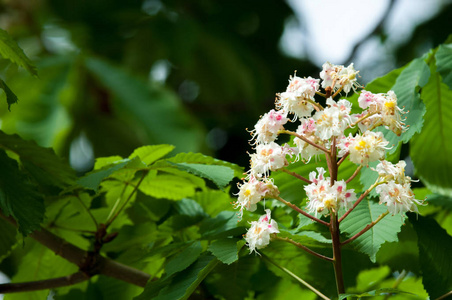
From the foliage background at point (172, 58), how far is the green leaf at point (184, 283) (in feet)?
4.42

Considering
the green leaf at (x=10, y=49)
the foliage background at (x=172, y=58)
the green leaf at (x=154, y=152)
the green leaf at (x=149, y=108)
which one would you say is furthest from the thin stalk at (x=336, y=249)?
the foliage background at (x=172, y=58)

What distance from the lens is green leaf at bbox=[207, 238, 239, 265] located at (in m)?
0.72

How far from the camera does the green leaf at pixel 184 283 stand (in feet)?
2.44

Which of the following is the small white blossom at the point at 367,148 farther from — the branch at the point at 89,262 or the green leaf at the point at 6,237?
the green leaf at the point at 6,237

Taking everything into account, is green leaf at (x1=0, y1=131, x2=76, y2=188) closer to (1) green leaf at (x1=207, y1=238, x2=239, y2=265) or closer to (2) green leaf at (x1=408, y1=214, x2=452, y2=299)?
(1) green leaf at (x1=207, y1=238, x2=239, y2=265)

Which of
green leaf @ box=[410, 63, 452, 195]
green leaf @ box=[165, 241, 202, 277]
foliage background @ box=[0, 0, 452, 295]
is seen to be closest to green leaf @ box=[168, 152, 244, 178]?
green leaf @ box=[165, 241, 202, 277]

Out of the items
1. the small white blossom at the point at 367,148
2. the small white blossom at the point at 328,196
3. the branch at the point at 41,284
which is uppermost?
the small white blossom at the point at 367,148

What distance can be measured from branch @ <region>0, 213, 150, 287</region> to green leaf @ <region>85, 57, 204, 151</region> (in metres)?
1.08

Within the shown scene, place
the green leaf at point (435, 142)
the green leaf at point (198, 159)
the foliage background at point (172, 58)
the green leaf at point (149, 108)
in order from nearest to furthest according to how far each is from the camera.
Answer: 1. the green leaf at point (198, 159)
2. the green leaf at point (435, 142)
3. the green leaf at point (149, 108)
4. the foliage background at point (172, 58)

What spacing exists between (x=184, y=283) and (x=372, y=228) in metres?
0.25

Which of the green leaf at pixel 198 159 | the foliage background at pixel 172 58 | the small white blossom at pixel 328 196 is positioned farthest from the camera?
the foliage background at pixel 172 58

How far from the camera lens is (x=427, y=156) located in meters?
1.06

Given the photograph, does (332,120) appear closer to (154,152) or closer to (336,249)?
(336,249)

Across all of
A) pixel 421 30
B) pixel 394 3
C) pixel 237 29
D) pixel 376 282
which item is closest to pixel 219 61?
pixel 237 29
